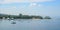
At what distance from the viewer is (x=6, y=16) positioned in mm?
8906

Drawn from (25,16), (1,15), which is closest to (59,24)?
(25,16)

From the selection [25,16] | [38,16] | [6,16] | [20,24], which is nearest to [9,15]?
[6,16]

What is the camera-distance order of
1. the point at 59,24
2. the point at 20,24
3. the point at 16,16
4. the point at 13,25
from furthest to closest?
the point at 20,24 < the point at 13,25 < the point at 59,24 < the point at 16,16

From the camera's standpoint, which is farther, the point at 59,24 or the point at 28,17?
the point at 59,24

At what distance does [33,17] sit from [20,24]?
5.87m

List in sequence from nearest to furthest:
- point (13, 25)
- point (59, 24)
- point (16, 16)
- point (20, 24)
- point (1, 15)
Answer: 1. point (1, 15)
2. point (16, 16)
3. point (59, 24)
4. point (13, 25)
5. point (20, 24)

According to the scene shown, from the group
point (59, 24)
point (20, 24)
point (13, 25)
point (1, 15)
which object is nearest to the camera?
point (1, 15)

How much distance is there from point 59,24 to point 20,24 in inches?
156

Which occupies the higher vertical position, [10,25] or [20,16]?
[20,16]

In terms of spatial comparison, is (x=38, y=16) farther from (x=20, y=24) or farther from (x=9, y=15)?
(x=20, y=24)

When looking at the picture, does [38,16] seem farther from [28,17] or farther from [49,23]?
[49,23]

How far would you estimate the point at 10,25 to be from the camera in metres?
13.8

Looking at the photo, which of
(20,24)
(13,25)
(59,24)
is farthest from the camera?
(20,24)

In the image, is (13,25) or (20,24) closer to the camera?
(13,25)
